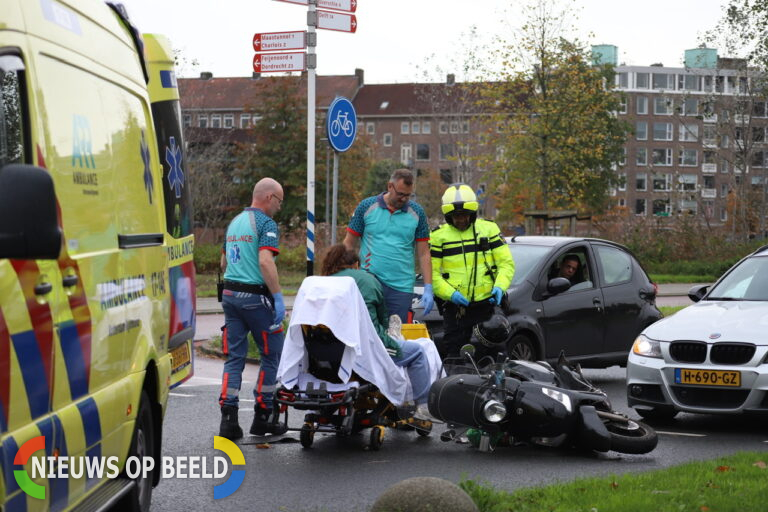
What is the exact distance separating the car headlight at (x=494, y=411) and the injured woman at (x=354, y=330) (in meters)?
0.88

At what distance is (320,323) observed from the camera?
8352mm

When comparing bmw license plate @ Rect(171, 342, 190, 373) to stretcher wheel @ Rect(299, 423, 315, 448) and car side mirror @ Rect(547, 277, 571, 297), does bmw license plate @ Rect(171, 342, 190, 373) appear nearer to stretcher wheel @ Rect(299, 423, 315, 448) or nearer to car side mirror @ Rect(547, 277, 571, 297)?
stretcher wheel @ Rect(299, 423, 315, 448)

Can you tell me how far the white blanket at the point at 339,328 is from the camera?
27.5 feet

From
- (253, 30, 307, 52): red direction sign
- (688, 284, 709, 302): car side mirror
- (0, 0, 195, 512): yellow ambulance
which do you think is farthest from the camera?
(253, 30, 307, 52): red direction sign

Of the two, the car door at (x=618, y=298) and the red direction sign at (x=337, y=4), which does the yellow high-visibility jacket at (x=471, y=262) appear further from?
the red direction sign at (x=337, y=4)

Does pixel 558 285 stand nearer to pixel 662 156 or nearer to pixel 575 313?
pixel 575 313

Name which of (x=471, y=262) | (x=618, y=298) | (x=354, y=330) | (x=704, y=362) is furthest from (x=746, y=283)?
(x=354, y=330)

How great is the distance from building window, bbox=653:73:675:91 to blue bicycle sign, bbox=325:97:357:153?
117 meters

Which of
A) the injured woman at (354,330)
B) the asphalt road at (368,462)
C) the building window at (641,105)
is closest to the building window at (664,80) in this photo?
the building window at (641,105)

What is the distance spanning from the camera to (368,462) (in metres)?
8.29

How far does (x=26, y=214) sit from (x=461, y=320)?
6.86 metres

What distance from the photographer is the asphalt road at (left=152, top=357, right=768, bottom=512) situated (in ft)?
23.0

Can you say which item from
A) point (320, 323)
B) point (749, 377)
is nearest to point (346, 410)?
point (320, 323)

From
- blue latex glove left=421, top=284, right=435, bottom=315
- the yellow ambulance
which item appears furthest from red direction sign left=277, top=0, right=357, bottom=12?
the yellow ambulance
